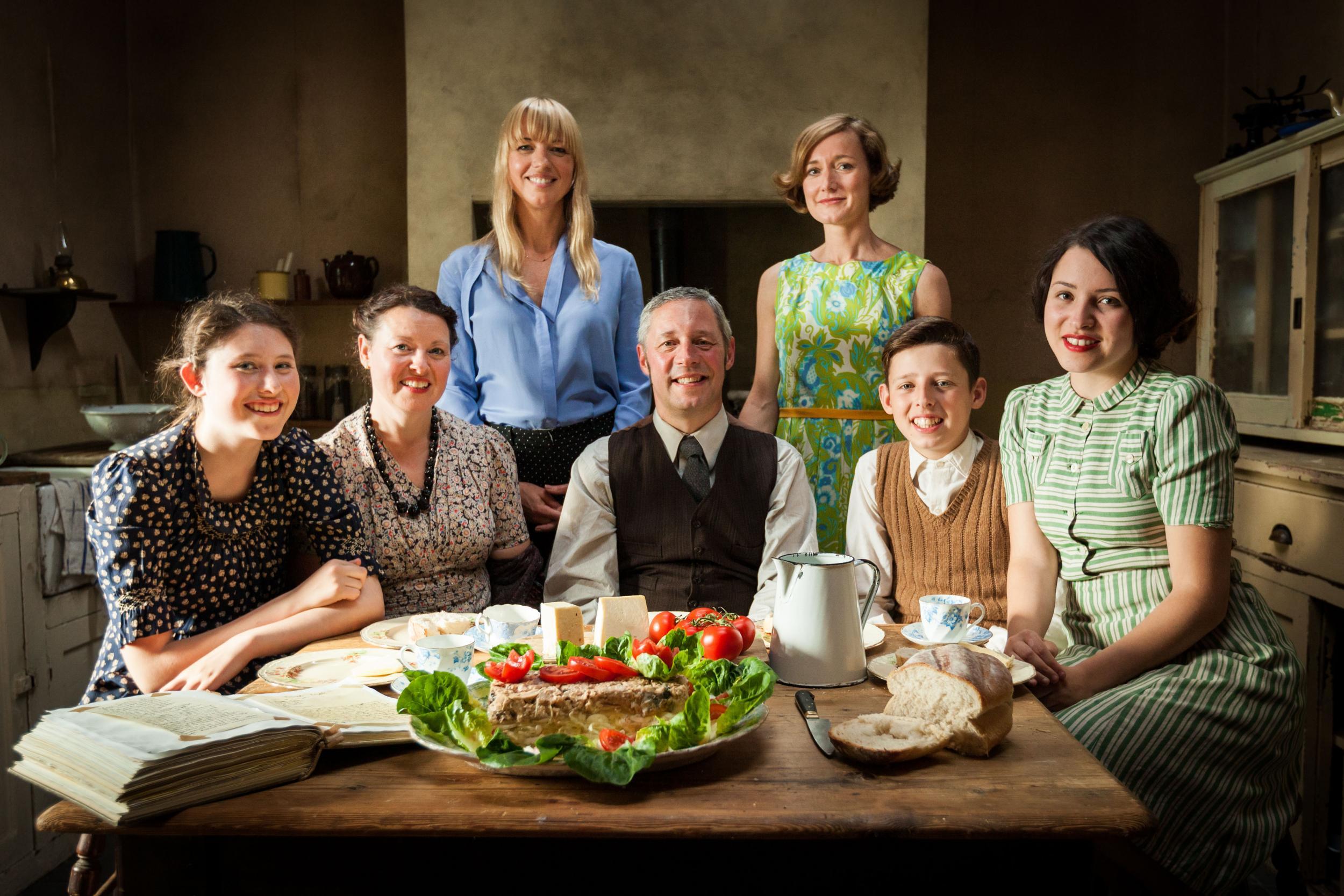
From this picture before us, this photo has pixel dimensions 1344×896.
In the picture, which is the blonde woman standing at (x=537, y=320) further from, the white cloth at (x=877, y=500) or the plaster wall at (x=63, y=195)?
the plaster wall at (x=63, y=195)

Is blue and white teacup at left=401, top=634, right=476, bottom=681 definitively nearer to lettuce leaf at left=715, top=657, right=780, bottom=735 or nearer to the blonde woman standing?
lettuce leaf at left=715, top=657, right=780, bottom=735

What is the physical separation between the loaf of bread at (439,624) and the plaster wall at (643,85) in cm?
279

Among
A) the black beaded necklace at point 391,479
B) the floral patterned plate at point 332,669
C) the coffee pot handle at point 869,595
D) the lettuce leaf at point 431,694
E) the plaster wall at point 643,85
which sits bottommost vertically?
the floral patterned plate at point 332,669

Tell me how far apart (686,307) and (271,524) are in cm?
101

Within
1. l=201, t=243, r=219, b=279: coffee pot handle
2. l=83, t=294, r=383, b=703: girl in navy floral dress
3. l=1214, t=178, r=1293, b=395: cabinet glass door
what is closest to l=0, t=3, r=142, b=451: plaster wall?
l=201, t=243, r=219, b=279: coffee pot handle

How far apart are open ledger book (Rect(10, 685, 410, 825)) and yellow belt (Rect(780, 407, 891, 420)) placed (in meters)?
1.67

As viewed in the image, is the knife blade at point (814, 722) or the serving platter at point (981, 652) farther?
the serving platter at point (981, 652)

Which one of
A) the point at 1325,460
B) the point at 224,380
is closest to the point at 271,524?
the point at 224,380

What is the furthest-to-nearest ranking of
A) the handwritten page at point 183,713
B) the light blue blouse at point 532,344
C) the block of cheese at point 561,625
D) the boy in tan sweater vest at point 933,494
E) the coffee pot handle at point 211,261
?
the coffee pot handle at point 211,261, the light blue blouse at point 532,344, the boy in tan sweater vest at point 933,494, the block of cheese at point 561,625, the handwritten page at point 183,713

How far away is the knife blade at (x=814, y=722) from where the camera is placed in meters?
1.18

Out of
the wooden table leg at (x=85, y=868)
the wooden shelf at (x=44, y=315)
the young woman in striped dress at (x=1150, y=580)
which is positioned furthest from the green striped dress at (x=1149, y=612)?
the wooden shelf at (x=44, y=315)

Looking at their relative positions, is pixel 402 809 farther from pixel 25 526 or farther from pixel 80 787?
pixel 25 526

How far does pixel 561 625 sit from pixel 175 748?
58 cm

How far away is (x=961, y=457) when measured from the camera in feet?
7.00
